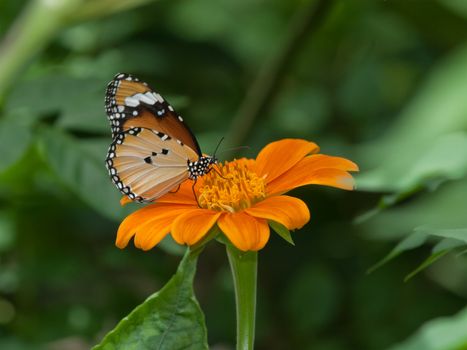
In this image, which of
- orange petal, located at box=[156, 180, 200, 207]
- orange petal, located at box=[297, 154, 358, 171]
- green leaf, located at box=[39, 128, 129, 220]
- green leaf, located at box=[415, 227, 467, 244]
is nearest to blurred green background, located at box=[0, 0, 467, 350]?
green leaf, located at box=[39, 128, 129, 220]

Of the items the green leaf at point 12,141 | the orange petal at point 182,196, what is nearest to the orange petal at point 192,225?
the orange petal at point 182,196

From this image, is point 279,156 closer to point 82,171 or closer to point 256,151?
point 82,171

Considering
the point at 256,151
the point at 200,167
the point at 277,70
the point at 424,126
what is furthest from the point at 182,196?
the point at 256,151

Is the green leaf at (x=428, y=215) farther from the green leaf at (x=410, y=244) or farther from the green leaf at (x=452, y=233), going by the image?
the green leaf at (x=452, y=233)

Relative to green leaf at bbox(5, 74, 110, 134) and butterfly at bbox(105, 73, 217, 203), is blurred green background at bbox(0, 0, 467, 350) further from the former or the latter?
butterfly at bbox(105, 73, 217, 203)

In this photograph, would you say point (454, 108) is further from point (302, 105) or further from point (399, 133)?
point (302, 105)

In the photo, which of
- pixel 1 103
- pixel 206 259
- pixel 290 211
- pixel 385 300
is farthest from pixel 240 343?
pixel 206 259
